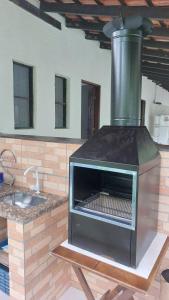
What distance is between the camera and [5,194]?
2.10 m

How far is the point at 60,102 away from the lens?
12.4 feet

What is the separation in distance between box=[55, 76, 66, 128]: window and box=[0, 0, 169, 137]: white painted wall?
0.29 feet

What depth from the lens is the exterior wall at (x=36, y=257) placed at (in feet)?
5.24

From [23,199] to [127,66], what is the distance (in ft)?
4.66

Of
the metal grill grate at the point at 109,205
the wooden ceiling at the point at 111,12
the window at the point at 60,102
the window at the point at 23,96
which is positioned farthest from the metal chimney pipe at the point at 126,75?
the window at the point at 60,102

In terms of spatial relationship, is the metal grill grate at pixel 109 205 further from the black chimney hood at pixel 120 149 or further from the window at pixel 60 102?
the window at pixel 60 102

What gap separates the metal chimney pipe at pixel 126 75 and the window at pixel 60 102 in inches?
87.4

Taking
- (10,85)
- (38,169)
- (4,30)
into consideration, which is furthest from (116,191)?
(4,30)

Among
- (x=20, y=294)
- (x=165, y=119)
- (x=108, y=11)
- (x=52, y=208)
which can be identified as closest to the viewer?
(x=20, y=294)

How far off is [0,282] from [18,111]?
1883 millimetres

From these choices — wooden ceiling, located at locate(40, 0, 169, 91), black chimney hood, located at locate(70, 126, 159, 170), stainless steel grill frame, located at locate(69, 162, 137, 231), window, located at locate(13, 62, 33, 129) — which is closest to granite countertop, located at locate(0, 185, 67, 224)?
stainless steel grill frame, located at locate(69, 162, 137, 231)

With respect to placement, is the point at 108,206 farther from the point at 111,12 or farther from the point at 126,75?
the point at 111,12

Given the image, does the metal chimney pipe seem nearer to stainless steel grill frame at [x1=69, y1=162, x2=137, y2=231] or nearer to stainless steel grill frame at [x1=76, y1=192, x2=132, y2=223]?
stainless steel grill frame at [x1=69, y1=162, x2=137, y2=231]

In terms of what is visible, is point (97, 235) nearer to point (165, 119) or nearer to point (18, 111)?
point (18, 111)
